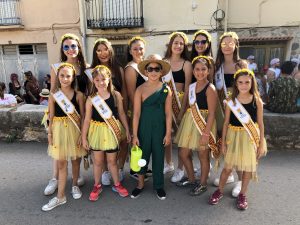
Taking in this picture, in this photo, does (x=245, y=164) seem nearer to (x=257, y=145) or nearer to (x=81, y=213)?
(x=257, y=145)

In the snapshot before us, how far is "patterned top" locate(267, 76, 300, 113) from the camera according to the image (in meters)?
4.41

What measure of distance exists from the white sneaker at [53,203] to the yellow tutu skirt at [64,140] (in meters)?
0.50

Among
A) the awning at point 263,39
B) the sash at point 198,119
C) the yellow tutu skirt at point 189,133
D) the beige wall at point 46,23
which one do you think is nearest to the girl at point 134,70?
the sash at point 198,119

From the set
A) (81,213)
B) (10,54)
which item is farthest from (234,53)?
(10,54)

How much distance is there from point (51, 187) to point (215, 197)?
6.65ft

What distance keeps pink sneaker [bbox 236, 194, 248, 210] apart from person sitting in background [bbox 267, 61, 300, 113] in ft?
6.46

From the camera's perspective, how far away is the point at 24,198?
342 centimetres

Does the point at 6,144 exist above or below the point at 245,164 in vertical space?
below

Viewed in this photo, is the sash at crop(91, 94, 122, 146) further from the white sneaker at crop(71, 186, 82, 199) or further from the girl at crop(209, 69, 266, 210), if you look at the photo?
the girl at crop(209, 69, 266, 210)

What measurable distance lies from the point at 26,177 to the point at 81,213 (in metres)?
1.35

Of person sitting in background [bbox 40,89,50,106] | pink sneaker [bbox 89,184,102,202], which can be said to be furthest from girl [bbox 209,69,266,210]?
person sitting in background [bbox 40,89,50,106]

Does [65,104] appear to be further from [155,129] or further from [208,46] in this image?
[208,46]

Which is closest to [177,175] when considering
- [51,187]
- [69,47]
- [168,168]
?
[168,168]

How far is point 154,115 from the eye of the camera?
322 centimetres
